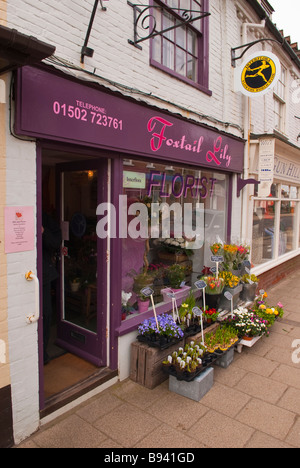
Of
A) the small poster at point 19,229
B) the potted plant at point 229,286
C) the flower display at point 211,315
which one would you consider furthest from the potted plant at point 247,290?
the small poster at point 19,229

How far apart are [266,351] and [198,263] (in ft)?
5.98

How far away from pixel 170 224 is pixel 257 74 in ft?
10.1

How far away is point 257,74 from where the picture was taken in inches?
227

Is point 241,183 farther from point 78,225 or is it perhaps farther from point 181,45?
point 78,225

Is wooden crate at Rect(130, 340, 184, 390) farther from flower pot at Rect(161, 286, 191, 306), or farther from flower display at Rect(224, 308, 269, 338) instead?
flower display at Rect(224, 308, 269, 338)

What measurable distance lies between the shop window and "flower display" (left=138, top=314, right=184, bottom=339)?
3308 mm

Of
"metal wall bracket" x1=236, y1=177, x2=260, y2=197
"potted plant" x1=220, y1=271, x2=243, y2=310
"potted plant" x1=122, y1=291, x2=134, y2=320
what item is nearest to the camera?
"potted plant" x1=122, y1=291, x2=134, y2=320

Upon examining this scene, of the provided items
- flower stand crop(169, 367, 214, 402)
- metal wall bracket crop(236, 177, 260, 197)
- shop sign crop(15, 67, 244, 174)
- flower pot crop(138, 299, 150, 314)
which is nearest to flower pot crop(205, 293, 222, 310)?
flower pot crop(138, 299, 150, 314)

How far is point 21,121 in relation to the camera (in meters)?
2.69

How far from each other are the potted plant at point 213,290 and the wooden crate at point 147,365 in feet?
4.79

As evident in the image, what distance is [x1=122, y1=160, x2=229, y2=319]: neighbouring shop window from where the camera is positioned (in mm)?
4438

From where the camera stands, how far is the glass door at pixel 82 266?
13.1ft

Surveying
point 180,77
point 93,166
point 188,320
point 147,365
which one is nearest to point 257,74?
point 180,77

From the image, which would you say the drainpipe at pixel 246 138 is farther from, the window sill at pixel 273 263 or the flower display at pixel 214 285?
the flower display at pixel 214 285
